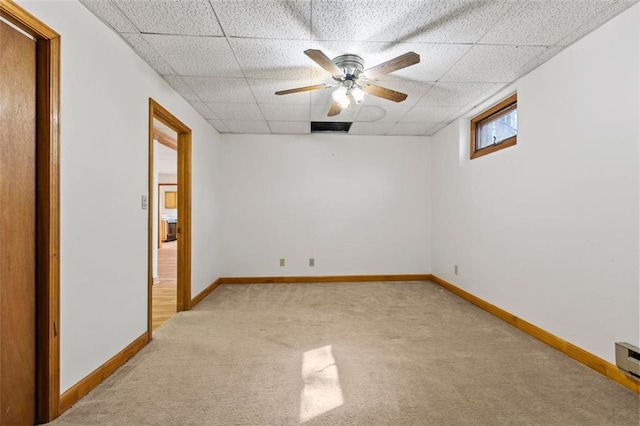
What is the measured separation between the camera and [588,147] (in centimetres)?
220

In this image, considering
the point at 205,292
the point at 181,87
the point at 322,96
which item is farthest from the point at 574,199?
the point at 205,292

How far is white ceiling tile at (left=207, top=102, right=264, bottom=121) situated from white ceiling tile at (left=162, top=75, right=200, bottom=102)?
8.8 inches

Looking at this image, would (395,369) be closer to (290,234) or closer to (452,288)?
(452,288)

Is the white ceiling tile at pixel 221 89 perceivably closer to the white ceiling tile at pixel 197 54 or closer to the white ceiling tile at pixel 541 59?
the white ceiling tile at pixel 197 54

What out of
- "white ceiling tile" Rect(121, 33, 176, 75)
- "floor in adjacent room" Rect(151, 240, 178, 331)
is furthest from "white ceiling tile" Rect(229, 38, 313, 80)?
"floor in adjacent room" Rect(151, 240, 178, 331)

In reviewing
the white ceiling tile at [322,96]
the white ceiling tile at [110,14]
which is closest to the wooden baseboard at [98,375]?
the white ceiling tile at [110,14]

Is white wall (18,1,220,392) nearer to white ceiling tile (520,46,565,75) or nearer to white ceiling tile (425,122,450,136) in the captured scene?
white ceiling tile (520,46,565,75)

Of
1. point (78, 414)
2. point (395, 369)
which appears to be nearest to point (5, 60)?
point (78, 414)

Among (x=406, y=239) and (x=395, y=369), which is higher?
(x=406, y=239)

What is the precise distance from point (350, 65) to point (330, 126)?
83.1 inches

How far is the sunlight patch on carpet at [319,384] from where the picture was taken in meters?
1.72

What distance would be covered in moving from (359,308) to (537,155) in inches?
91.0

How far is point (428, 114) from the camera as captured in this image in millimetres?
3879

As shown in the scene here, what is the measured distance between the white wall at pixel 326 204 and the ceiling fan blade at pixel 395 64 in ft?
8.75
